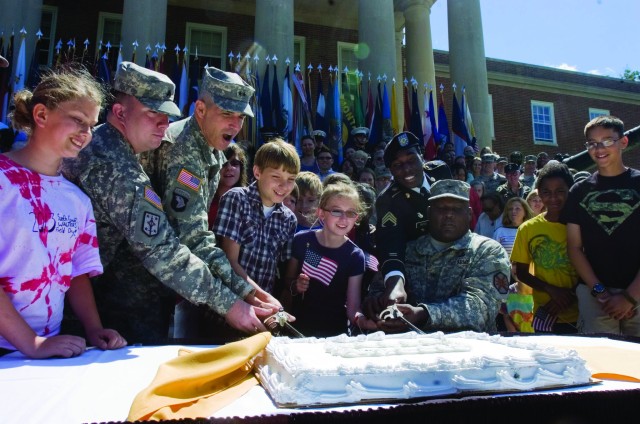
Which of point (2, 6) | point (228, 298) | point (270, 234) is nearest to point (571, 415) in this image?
point (228, 298)

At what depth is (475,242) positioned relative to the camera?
2.93m

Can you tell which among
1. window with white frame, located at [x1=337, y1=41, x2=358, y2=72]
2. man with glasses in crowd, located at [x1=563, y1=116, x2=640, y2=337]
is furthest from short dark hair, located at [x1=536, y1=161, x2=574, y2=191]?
window with white frame, located at [x1=337, y1=41, x2=358, y2=72]

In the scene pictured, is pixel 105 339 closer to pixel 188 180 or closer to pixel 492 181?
pixel 188 180

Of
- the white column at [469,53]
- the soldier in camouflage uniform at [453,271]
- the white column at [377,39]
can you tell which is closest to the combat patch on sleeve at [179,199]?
the soldier in camouflage uniform at [453,271]

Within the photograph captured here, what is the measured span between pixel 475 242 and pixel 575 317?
1.33 m

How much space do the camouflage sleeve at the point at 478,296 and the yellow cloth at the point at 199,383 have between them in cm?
118

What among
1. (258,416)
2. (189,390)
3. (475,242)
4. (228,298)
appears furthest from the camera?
(475,242)

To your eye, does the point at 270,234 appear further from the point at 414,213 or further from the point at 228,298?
the point at 414,213

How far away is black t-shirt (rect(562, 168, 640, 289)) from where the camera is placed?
3.41 m

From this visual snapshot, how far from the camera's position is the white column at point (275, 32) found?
10352 millimetres

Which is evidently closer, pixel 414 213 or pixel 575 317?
pixel 414 213

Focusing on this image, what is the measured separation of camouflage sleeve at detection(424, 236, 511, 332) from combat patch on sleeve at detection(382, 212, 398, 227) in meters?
0.52

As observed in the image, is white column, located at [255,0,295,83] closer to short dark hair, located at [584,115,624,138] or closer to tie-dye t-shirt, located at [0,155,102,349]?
short dark hair, located at [584,115,624,138]

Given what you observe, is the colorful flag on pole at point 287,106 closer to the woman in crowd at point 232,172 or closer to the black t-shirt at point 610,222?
the woman in crowd at point 232,172
